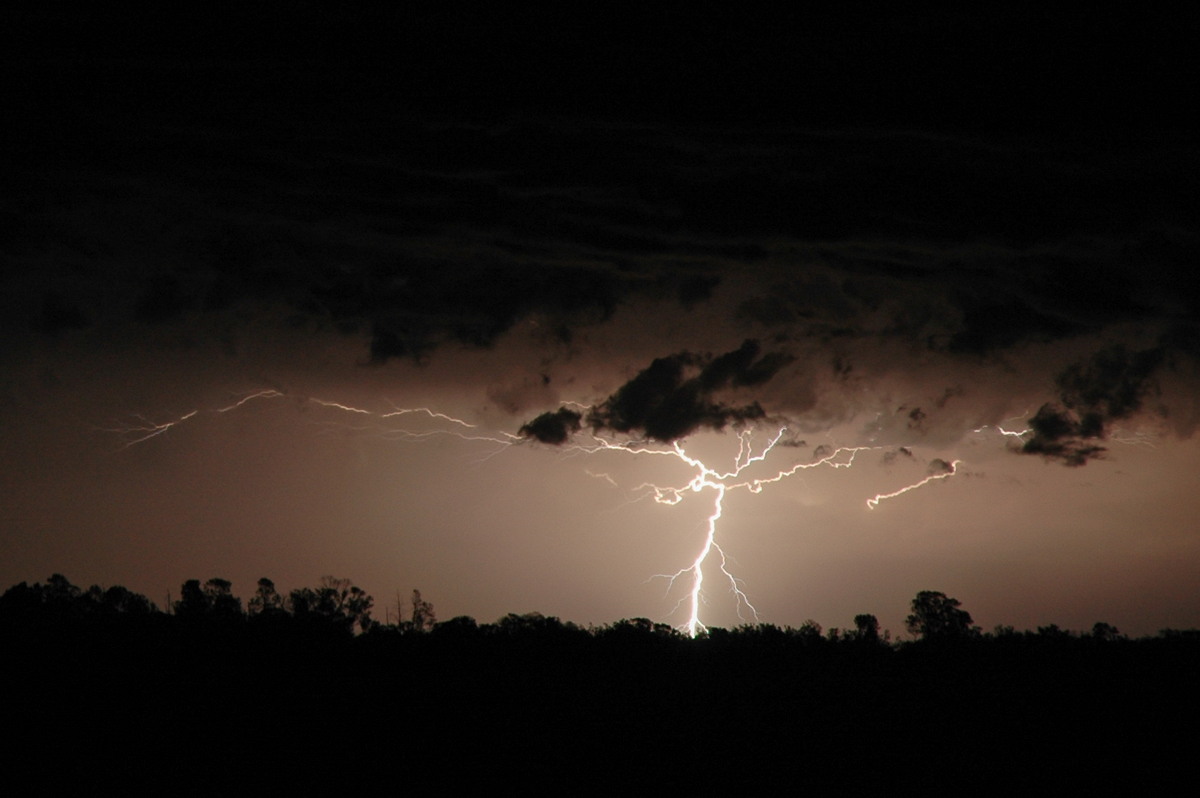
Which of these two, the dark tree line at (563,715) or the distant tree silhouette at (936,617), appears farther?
the distant tree silhouette at (936,617)

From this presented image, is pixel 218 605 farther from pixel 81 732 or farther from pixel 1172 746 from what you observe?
pixel 1172 746

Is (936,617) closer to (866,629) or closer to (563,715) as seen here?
(866,629)

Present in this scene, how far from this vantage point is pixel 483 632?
55219 millimetres

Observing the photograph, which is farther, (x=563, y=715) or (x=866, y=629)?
(x=866, y=629)

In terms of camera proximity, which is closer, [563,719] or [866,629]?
[563,719]

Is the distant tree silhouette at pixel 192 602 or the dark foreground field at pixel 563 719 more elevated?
the distant tree silhouette at pixel 192 602

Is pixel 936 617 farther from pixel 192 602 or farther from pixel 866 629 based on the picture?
pixel 192 602

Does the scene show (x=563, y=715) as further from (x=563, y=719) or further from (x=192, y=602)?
(x=192, y=602)

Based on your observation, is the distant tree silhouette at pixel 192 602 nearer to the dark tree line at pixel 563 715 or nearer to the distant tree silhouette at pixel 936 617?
the dark tree line at pixel 563 715

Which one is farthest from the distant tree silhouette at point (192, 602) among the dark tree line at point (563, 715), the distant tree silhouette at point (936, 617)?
the distant tree silhouette at point (936, 617)

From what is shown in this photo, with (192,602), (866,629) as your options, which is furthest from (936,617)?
(192,602)

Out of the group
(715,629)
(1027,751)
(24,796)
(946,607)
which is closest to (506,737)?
(24,796)

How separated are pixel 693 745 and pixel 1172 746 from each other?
11.5 metres

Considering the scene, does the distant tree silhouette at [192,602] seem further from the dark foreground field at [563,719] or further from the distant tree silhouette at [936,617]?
the distant tree silhouette at [936,617]
